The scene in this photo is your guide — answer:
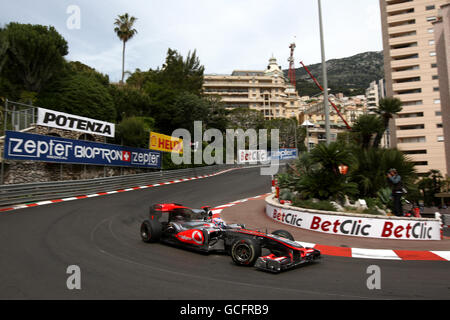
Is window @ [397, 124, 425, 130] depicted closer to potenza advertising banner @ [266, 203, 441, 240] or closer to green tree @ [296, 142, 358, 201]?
green tree @ [296, 142, 358, 201]

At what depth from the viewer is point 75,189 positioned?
1541cm

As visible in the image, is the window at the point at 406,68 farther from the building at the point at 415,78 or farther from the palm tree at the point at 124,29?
the palm tree at the point at 124,29

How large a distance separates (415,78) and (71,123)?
62184 mm

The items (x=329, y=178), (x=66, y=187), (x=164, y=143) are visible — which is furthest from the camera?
(x=164, y=143)

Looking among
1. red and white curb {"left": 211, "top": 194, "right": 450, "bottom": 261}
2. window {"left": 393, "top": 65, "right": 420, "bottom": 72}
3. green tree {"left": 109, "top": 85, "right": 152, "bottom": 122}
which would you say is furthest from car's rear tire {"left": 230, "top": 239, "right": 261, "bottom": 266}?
window {"left": 393, "top": 65, "right": 420, "bottom": 72}

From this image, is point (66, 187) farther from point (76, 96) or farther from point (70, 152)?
point (76, 96)

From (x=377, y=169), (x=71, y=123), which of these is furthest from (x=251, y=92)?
(x=377, y=169)

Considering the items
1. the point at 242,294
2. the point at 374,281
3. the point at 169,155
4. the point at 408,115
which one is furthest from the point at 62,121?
the point at 408,115

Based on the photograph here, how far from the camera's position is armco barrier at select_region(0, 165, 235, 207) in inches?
489

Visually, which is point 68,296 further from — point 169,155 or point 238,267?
point 169,155

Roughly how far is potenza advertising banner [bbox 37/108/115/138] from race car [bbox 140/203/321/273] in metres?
11.8

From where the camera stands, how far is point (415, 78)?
5641 cm

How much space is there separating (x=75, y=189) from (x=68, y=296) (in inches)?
507

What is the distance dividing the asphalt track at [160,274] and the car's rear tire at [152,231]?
7.3 inches
